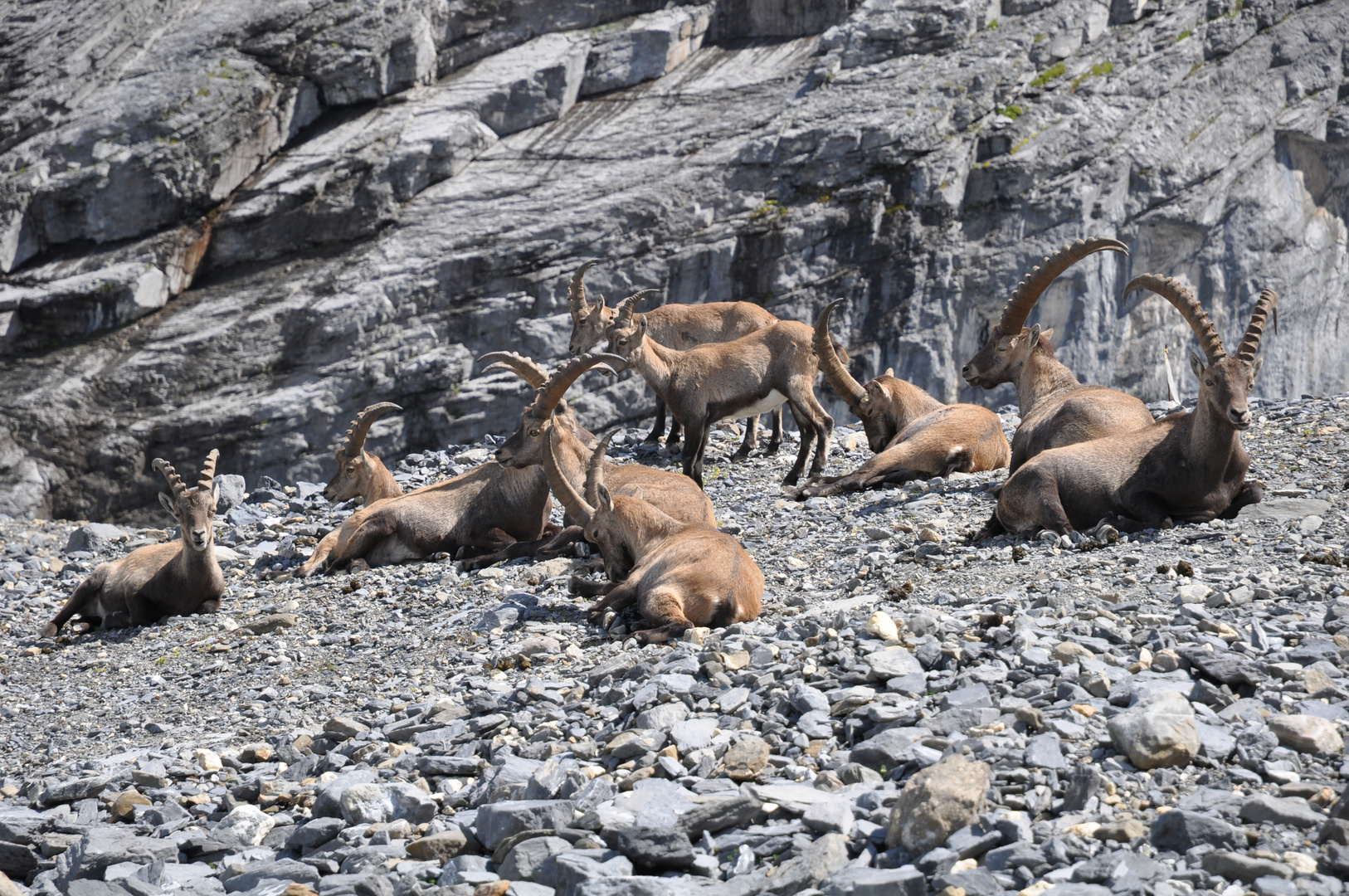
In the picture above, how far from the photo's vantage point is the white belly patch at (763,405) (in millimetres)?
→ 13148

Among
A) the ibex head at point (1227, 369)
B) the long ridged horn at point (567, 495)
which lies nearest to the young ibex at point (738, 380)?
the long ridged horn at point (567, 495)

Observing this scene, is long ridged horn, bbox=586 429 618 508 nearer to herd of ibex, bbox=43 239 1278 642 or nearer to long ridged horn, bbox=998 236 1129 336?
herd of ibex, bbox=43 239 1278 642

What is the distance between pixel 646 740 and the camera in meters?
4.97

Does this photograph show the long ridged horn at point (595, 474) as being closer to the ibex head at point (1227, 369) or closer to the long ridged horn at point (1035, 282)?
the ibex head at point (1227, 369)

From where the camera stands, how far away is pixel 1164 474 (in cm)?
838

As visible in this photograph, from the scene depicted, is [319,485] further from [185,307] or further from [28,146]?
[28,146]

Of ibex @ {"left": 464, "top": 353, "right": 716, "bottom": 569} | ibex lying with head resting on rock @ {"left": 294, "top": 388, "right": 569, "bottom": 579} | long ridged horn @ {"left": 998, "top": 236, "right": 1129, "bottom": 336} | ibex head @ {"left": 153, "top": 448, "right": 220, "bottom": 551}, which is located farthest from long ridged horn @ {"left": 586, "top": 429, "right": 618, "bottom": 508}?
long ridged horn @ {"left": 998, "top": 236, "right": 1129, "bottom": 336}

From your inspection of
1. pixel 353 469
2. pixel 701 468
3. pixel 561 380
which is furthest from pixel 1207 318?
pixel 353 469

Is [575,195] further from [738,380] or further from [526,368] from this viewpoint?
[526,368]

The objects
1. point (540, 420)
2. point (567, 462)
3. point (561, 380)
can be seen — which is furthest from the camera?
point (567, 462)

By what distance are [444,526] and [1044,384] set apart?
223 inches

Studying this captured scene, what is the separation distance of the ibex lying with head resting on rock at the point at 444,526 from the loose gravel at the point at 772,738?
1.65 metres

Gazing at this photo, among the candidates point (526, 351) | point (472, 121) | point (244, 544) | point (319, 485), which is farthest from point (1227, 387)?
point (472, 121)

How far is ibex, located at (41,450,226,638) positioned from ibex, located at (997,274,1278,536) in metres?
6.23
